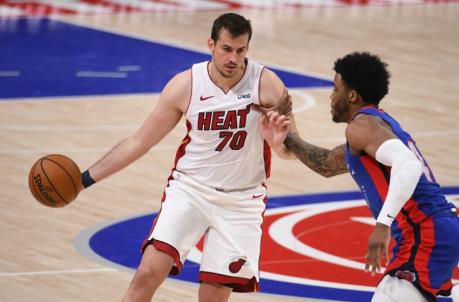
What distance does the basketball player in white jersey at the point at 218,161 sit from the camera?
8.34 meters

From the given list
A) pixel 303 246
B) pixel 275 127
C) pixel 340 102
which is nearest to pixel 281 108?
pixel 275 127

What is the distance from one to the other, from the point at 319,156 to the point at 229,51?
852mm

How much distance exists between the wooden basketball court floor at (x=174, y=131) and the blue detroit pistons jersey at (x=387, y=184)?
2.78 meters

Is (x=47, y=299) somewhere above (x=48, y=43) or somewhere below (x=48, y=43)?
above

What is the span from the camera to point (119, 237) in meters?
11.7

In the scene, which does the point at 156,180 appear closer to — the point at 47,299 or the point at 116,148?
the point at 47,299

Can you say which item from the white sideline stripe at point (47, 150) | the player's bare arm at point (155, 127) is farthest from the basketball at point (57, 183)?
the white sideline stripe at point (47, 150)

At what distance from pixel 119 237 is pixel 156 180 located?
211cm

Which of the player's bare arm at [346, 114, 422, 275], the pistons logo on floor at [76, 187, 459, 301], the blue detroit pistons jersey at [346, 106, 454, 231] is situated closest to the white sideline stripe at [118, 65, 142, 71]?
the pistons logo on floor at [76, 187, 459, 301]

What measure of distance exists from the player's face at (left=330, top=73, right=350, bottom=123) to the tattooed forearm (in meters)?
0.54

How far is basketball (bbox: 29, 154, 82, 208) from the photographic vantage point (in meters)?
8.57

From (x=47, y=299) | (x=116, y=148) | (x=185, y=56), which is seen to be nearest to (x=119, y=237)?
(x=47, y=299)

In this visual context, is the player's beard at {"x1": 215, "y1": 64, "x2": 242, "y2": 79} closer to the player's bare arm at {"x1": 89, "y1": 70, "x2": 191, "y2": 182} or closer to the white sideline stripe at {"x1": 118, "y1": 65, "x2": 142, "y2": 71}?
the player's bare arm at {"x1": 89, "y1": 70, "x2": 191, "y2": 182}

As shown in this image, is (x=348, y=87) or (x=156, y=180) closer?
(x=348, y=87)
